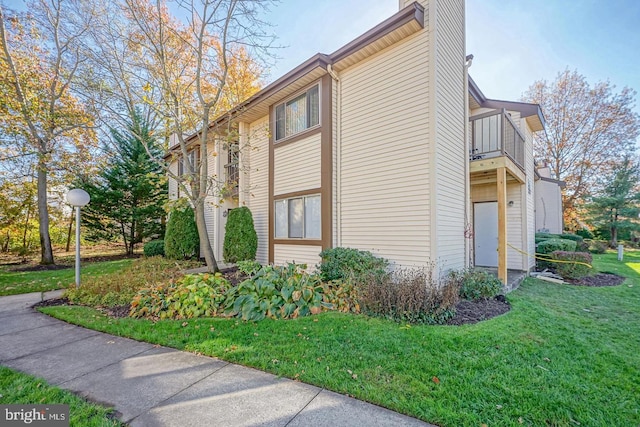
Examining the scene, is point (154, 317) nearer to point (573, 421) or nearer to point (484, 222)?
point (573, 421)

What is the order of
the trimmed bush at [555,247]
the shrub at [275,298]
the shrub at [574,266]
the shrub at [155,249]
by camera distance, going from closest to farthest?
the shrub at [275,298]
the shrub at [574,266]
the trimmed bush at [555,247]
the shrub at [155,249]

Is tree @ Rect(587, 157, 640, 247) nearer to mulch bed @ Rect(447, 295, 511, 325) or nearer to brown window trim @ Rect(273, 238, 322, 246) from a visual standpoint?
mulch bed @ Rect(447, 295, 511, 325)

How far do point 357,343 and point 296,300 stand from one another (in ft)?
5.36

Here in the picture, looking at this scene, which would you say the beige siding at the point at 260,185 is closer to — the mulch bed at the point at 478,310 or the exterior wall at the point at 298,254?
the exterior wall at the point at 298,254

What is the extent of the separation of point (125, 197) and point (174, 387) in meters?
15.7

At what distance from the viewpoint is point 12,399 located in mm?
2596

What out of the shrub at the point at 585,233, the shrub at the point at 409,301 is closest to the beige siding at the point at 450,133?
the shrub at the point at 409,301

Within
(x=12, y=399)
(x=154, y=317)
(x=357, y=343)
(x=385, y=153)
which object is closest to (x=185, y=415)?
(x=12, y=399)

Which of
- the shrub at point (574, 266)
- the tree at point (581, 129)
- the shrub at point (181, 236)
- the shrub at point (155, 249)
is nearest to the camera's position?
the shrub at point (574, 266)

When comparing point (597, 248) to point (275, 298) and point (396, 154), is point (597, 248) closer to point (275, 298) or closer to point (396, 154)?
point (396, 154)

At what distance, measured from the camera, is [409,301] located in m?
4.52

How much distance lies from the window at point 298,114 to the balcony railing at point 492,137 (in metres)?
4.24

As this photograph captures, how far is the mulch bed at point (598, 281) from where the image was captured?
7.67 meters

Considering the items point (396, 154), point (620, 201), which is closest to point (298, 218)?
point (396, 154)
